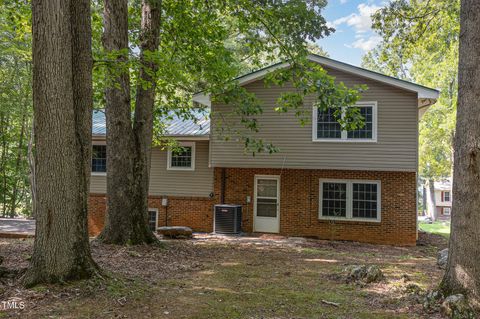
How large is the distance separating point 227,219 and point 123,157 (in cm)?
581

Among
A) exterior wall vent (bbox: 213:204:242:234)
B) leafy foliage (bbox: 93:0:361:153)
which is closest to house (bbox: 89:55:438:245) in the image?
exterior wall vent (bbox: 213:204:242:234)

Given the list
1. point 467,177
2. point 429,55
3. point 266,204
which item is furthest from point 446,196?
point 467,177

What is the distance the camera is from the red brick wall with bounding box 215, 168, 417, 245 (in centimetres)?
1301

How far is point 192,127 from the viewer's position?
52.1ft

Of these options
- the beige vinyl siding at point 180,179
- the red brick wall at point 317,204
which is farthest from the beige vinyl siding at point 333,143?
the beige vinyl siding at point 180,179

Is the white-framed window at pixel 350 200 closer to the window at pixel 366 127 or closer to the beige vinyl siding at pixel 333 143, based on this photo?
the beige vinyl siding at pixel 333 143

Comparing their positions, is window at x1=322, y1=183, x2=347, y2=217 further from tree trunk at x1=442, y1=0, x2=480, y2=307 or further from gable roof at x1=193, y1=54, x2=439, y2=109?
tree trunk at x1=442, y1=0, x2=480, y2=307

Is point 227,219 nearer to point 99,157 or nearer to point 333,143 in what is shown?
point 333,143

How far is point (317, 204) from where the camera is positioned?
45.5 feet

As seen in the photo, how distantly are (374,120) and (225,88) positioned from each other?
5.17 meters

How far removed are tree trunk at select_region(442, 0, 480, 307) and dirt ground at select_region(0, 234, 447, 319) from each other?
68cm

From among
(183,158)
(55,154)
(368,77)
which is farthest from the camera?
(183,158)

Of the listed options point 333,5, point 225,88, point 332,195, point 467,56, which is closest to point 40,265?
point 467,56

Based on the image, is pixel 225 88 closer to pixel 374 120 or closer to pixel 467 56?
pixel 374 120
